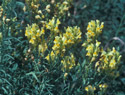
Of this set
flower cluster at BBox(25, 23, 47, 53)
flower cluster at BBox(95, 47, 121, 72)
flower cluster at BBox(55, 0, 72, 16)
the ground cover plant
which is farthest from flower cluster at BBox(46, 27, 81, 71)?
flower cluster at BBox(55, 0, 72, 16)

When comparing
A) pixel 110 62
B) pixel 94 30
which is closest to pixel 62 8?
pixel 94 30

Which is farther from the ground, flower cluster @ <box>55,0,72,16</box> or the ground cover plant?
flower cluster @ <box>55,0,72,16</box>

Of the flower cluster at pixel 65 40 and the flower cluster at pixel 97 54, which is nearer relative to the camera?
the flower cluster at pixel 65 40

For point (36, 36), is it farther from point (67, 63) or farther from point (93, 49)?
point (93, 49)

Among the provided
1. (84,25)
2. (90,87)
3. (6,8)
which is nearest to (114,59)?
(90,87)

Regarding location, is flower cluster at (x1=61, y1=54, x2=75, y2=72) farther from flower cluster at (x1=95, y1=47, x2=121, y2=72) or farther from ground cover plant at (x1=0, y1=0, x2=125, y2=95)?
flower cluster at (x1=95, y1=47, x2=121, y2=72)

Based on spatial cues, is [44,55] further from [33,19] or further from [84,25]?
[84,25]

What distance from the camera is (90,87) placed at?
309 centimetres

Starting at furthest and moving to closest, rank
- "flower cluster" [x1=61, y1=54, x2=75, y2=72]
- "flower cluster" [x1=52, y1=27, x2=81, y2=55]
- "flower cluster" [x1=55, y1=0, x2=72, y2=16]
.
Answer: "flower cluster" [x1=55, y1=0, x2=72, y2=16] < "flower cluster" [x1=61, y1=54, x2=75, y2=72] < "flower cluster" [x1=52, y1=27, x2=81, y2=55]

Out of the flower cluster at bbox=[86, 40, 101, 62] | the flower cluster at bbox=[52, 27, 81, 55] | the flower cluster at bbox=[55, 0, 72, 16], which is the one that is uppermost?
the flower cluster at bbox=[55, 0, 72, 16]

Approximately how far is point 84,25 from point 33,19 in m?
2.26

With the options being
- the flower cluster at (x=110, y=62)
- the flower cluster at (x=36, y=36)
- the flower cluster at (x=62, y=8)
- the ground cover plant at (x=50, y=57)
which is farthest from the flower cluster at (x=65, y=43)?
the flower cluster at (x=62, y=8)

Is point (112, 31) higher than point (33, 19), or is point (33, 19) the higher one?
point (33, 19)

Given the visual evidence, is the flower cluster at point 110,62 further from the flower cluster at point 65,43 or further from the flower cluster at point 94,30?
the flower cluster at point 65,43
